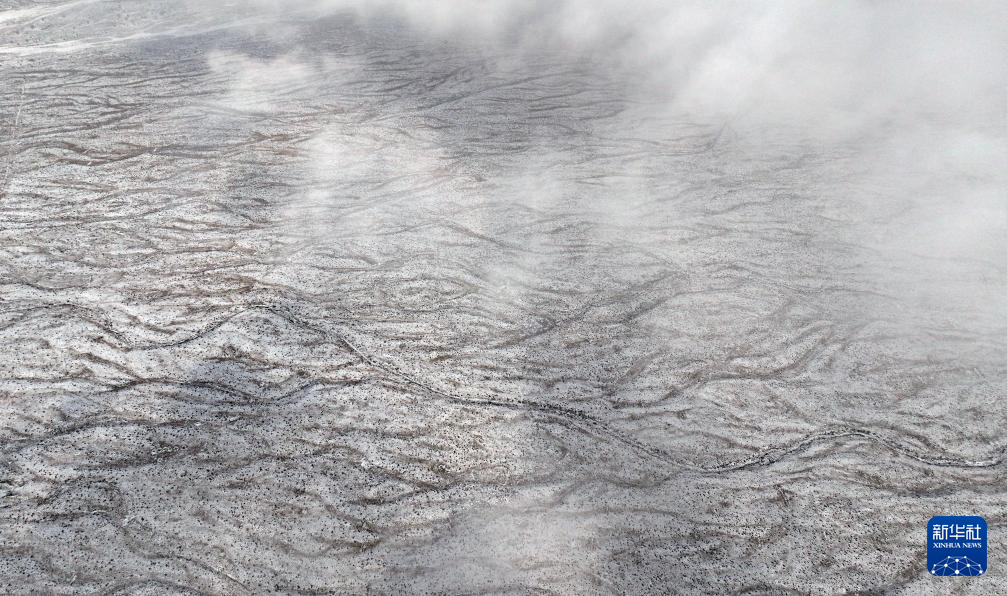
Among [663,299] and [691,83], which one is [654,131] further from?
[663,299]

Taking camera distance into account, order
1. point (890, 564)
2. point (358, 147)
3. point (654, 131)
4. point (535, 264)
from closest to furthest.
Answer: point (890, 564), point (535, 264), point (358, 147), point (654, 131)

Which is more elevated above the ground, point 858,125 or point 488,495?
point 858,125

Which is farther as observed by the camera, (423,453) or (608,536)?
(423,453)

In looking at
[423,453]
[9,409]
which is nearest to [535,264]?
[423,453]

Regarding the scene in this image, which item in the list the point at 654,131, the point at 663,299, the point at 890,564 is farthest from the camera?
the point at 654,131

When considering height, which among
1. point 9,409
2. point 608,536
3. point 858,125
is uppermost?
point 858,125

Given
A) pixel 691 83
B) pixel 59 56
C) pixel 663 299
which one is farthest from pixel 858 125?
pixel 59 56
